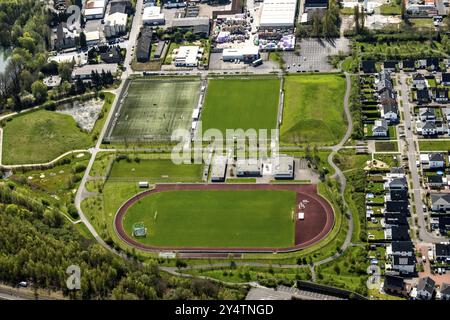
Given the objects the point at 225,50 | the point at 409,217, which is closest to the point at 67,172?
the point at 225,50

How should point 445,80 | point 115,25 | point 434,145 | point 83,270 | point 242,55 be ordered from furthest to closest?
point 115,25, point 242,55, point 445,80, point 434,145, point 83,270


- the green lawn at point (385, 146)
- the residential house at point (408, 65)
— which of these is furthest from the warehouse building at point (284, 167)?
the residential house at point (408, 65)

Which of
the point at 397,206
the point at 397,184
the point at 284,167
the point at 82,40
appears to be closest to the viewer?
the point at 397,206

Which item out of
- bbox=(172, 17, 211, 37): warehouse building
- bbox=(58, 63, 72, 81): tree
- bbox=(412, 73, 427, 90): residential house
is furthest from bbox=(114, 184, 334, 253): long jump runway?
bbox=(172, 17, 211, 37): warehouse building

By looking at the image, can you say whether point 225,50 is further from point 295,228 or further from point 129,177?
point 295,228

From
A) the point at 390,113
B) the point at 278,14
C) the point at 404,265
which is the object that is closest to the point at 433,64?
the point at 390,113

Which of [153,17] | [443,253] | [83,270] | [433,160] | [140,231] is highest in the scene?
[153,17]

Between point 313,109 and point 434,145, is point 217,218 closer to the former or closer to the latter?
point 313,109

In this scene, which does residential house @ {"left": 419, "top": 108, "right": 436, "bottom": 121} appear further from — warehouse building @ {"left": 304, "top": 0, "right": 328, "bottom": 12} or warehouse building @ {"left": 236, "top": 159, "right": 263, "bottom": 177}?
warehouse building @ {"left": 304, "top": 0, "right": 328, "bottom": 12}
